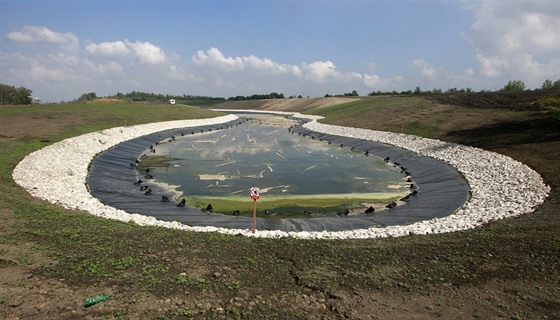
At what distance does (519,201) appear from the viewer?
783 inches

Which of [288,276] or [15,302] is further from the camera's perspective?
[288,276]

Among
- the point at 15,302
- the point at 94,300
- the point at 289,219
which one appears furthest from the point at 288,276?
the point at 289,219

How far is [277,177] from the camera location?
30.7m

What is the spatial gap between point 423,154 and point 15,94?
11719 centimetres

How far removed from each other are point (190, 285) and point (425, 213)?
14.7 metres

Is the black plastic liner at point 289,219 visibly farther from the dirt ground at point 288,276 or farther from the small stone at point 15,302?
the small stone at point 15,302

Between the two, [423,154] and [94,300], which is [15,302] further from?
[423,154]

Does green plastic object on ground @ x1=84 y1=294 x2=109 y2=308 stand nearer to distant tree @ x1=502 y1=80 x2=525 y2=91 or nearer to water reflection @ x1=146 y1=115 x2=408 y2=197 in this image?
water reflection @ x1=146 y1=115 x2=408 y2=197

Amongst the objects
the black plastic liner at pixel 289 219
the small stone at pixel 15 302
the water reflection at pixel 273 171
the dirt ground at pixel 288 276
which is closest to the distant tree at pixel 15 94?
the water reflection at pixel 273 171

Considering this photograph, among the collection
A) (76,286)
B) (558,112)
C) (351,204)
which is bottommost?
(351,204)

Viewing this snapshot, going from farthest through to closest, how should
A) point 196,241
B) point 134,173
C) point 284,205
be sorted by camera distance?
point 134,173 → point 284,205 → point 196,241

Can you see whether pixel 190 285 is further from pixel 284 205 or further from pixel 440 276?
pixel 284 205

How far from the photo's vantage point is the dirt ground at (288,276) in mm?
8570

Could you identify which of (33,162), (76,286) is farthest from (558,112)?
(33,162)
